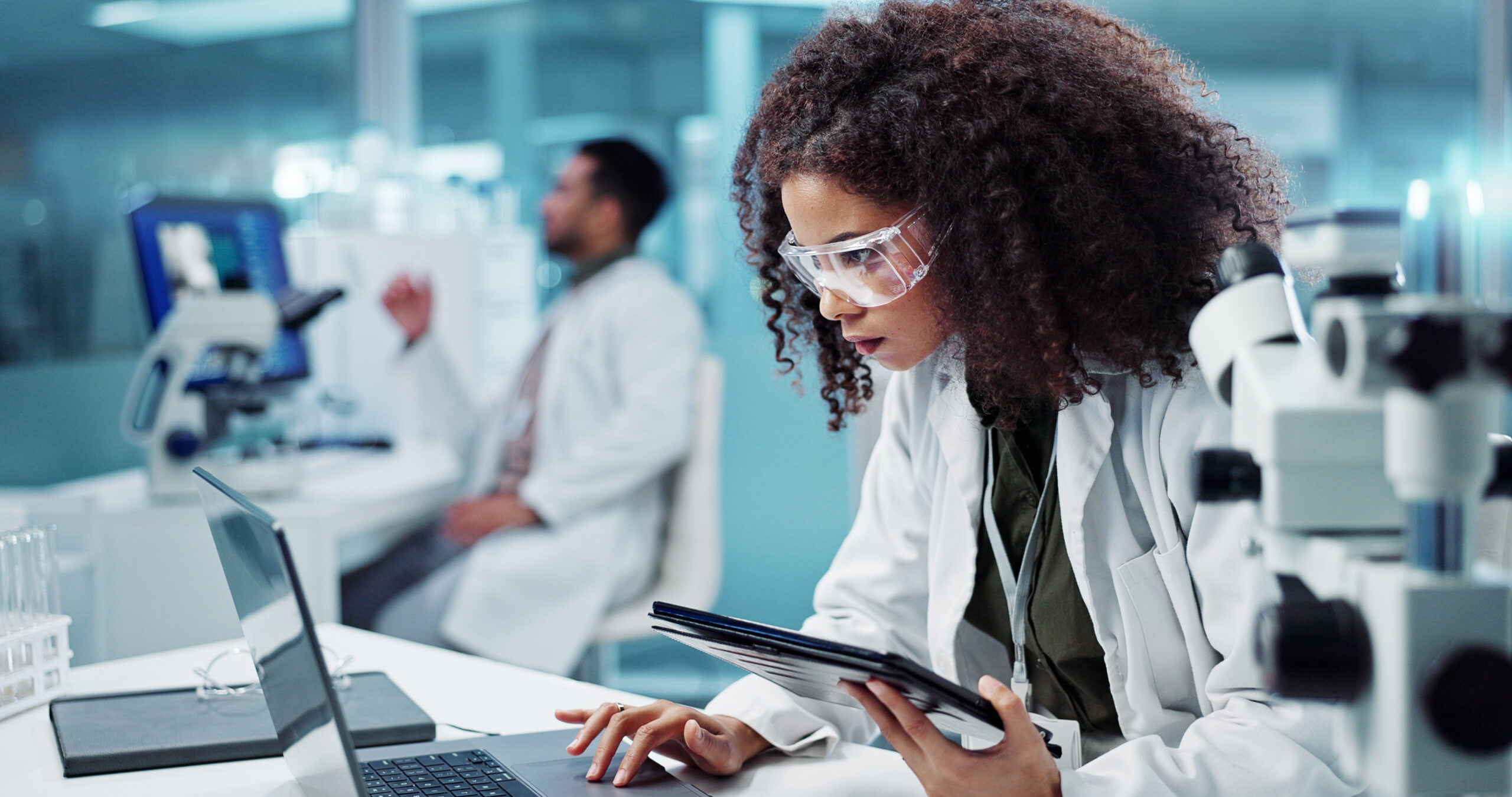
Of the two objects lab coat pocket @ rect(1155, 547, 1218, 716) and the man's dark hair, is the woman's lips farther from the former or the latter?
the man's dark hair

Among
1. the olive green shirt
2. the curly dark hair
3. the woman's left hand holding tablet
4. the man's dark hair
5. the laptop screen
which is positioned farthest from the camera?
the man's dark hair

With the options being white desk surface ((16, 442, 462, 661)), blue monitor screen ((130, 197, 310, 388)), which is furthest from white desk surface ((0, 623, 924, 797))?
blue monitor screen ((130, 197, 310, 388))

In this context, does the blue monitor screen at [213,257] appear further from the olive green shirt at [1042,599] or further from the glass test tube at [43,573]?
the olive green shirt at [1042,599]

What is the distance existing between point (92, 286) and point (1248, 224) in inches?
98.9

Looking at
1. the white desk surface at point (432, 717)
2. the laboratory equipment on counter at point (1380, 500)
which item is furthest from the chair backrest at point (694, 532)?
the laboratory equipment on counter at point (1380, 500)

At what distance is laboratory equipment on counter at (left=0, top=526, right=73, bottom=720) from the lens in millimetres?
1184

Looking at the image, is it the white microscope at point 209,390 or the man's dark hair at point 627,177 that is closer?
the white microscope at point 209,390

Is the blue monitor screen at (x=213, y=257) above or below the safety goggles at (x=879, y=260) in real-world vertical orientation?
above

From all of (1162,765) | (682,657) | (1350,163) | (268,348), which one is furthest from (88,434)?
(1350,163)

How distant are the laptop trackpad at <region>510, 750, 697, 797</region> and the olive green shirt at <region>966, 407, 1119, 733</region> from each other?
404 millimetres

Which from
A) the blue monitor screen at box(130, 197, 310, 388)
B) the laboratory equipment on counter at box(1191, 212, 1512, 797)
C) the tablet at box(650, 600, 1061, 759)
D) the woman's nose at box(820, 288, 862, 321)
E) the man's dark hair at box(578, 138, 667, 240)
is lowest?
the tablet at box(650, 600, 1061, 759)

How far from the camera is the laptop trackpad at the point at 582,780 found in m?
0.99

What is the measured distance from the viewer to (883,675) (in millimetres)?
806

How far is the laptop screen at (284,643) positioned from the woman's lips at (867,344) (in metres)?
0.60
